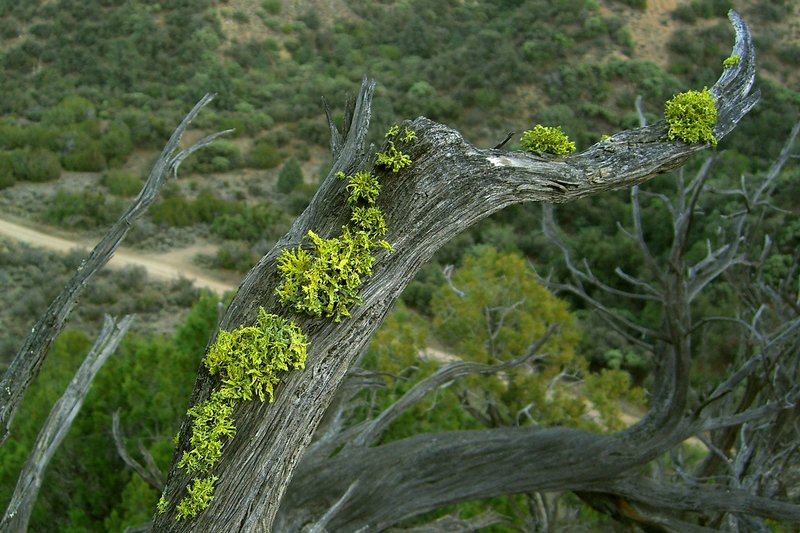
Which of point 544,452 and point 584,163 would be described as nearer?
point 584,163

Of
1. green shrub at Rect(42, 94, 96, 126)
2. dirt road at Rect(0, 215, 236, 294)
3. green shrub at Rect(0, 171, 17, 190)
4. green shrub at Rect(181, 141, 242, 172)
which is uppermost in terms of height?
green shrub at Rect(0, 171, 17, 190)

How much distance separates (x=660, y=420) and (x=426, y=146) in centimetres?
310

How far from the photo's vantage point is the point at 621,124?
26.5 meters

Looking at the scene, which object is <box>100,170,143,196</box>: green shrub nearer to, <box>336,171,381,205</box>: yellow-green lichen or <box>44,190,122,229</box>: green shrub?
<box>44,190,122,229</box>: green shrub

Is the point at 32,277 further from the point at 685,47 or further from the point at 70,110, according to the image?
the point at 685,47

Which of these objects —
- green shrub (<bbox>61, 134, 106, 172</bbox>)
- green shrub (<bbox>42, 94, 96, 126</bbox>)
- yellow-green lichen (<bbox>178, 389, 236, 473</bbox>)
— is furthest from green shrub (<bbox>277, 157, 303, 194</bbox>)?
yellow-green lichen (<bbox>178, 389, 236, 473</bbox>)

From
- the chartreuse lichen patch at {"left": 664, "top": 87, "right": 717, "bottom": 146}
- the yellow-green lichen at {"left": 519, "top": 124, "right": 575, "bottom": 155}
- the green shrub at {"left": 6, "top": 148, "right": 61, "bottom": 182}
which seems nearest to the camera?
the yellow-green lichen at {"left": 519, "top": 124, "right": 575, "bottom": 155}

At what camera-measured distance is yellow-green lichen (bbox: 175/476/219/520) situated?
1.90 m

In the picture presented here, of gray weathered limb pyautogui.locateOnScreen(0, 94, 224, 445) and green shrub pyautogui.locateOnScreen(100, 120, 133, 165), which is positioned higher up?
gray weathered limb pyautogui.locateOnScreen(0, 94, 224, 445)

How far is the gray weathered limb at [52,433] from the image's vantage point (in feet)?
10.1

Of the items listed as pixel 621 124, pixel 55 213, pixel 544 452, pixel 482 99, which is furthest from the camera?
pixel 482 99

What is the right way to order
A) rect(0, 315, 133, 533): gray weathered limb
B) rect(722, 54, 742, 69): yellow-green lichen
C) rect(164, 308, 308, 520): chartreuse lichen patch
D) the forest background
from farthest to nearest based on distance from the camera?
the forest background < rect(0, 315, 133, 533): gray weathered limb < rect(722, 54, 742, 69): yellow-green lichen < rect(164, 308, 308, 520): chartreuse lichen patch

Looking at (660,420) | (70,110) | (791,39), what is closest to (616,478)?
(660,420)

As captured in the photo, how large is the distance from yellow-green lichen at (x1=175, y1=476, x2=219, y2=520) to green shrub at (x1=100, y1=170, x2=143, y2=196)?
2145 centimetres
